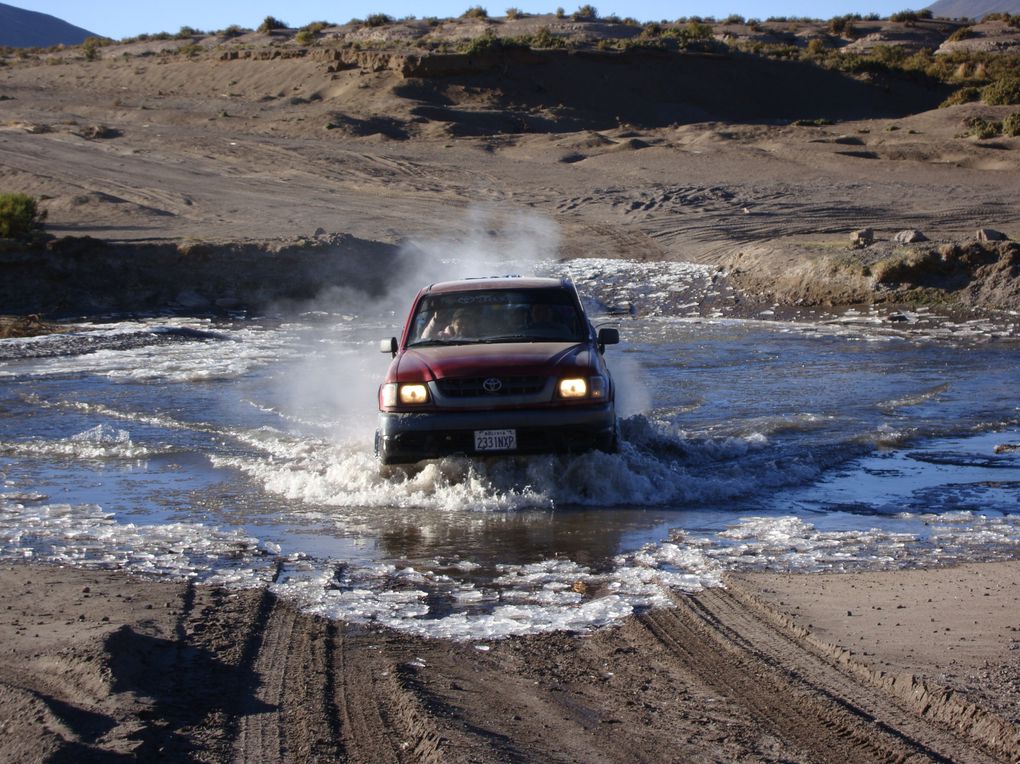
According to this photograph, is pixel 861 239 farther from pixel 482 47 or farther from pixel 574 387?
pixel 482 47

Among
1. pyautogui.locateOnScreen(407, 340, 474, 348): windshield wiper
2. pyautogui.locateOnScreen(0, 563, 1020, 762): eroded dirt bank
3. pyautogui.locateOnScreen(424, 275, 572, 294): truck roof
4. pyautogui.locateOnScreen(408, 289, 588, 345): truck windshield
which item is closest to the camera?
pyautogui.locateOnScreen(0, 563, 1020, 762): eroded dirt bank

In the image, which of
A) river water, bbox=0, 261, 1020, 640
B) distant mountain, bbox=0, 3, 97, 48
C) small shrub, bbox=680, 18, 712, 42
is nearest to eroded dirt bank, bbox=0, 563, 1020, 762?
river water, bbox=0, 261, 1020, 640

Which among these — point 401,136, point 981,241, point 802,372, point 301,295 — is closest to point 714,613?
point 802,372

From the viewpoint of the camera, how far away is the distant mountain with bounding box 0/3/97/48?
142m

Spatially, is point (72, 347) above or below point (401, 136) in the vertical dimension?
below

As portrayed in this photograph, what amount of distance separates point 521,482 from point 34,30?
15856 centimetres

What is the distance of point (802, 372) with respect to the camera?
631 inches

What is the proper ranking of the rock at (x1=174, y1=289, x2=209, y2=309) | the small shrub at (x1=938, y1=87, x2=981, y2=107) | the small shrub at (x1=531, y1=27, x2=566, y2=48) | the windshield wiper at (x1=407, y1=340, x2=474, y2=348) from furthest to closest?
the small shrub at (x1=531, y1=27, x2=566, y2=48) → the small shrub at (x1=938, y1=87, x2=981, y2=107) → the rock at (x1=174, y1=289, x2=209, y2=309) → the windshield wiper at (x1=407, y1=340, x2=474, y2=348)

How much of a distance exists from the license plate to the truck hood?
0.43m

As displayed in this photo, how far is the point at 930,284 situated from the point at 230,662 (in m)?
17.9

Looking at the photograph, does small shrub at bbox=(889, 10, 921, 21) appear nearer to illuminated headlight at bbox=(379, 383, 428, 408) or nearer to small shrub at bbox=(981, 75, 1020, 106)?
small shrub at bbox=(981, 75, 1020, 106)

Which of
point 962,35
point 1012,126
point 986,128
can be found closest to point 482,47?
point 986,128

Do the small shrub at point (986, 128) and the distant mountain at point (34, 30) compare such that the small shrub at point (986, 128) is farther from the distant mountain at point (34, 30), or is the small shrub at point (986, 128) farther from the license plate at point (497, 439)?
the distant mountain at point (34, 30)

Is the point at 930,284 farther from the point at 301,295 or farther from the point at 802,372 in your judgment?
the point at 301,295
